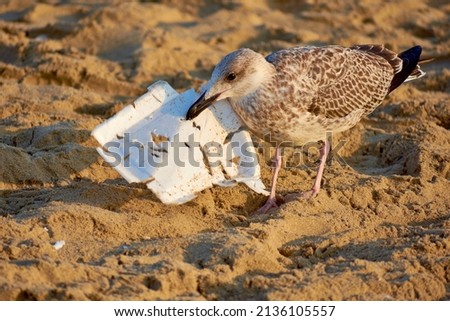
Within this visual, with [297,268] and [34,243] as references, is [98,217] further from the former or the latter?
[297,268]

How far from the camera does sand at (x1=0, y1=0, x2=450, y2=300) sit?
454cm

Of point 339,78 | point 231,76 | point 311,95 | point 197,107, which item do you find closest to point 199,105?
point 197,107

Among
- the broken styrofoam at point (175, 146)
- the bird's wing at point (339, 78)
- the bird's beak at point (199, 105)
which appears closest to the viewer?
the broken styrofoam at point (175, 146)

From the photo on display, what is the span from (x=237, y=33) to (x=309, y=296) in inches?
244

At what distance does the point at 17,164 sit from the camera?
5941mm

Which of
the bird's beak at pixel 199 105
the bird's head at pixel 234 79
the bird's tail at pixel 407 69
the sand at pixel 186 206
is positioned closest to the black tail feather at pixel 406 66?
the bird's tail at pixel 407 69

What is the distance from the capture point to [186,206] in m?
5.59

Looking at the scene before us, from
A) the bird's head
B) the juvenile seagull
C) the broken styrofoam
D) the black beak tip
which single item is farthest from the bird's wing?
the black beak tip

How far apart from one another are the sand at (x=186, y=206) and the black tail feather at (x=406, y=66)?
48 centimetres

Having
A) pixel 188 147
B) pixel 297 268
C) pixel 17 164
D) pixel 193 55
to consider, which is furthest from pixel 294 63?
pixel 193 55

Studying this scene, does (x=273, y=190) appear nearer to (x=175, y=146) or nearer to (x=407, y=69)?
(x=175, y=146)

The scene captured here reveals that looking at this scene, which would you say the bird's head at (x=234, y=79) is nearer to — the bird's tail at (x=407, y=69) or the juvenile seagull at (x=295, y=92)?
the juvenile seagull at (x=295, y=92)

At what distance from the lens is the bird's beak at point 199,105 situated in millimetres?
5496

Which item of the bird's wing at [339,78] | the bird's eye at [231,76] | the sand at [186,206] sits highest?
the bird's eye at [231,76]
